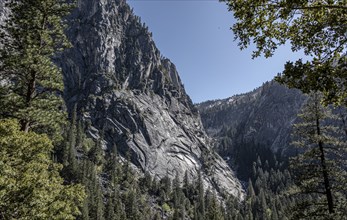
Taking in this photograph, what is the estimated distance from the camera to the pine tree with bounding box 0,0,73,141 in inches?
682

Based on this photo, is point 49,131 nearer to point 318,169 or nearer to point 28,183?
point 28,183

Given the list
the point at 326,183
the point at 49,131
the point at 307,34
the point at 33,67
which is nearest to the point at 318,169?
the point at 326,183

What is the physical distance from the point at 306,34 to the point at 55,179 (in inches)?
516

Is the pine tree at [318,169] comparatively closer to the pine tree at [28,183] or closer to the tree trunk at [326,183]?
the tree trunk at [326,183]

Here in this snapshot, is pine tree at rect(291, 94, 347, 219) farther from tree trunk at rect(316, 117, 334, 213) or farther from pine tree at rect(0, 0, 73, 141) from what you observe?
pine tree at rect(0, 0, 73, 141)

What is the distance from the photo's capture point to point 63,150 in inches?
5305

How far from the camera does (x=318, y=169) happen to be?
18781 mm

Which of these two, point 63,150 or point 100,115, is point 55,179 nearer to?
point 63,150

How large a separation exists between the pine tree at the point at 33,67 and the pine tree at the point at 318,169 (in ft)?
47.5

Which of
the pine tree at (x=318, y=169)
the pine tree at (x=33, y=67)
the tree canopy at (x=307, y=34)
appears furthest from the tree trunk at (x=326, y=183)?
the pine tree at (x=33, y=67)

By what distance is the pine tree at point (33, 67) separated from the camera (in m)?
17.3

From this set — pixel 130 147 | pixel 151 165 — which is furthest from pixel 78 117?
pixel 151 165

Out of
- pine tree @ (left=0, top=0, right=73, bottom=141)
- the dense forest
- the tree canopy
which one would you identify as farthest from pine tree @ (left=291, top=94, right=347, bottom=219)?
pine tree @ (left=0, top=0, right=73, bottom=141)

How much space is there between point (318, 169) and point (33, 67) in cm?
1763
